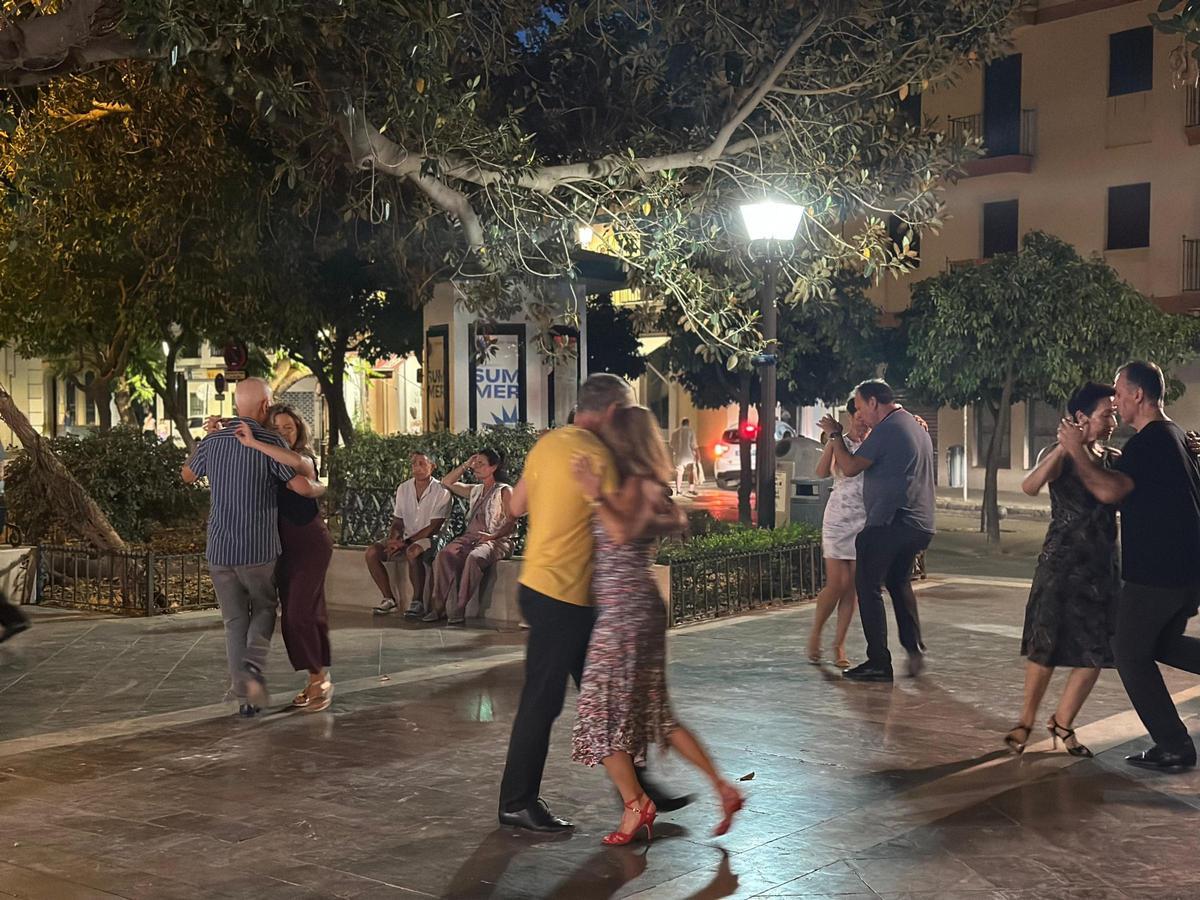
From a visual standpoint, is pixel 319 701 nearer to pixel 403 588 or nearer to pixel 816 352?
pixel 403 588

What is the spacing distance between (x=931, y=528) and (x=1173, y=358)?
50.7 feet

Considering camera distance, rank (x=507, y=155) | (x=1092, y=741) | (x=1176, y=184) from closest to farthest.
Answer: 1. (x=1092, y=741)
2. (x=507, y=155)
3. (x=1176, y=184)

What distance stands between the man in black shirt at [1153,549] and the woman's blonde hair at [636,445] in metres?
2.22

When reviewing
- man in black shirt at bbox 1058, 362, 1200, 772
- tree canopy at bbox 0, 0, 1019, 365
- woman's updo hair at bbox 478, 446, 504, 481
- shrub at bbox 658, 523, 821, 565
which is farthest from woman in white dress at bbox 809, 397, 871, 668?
tree canopy at bbox 0, 0, 1019, 365

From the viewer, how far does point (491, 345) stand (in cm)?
1470

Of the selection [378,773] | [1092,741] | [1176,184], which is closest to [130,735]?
[378,773]

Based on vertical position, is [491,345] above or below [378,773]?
above

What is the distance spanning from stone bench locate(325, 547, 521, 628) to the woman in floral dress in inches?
196

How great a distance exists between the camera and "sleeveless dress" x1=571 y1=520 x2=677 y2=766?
5602 millimetres

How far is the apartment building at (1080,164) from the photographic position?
2909 centimetres

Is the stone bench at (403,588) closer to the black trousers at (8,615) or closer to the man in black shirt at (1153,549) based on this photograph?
the black trousers at (8,615)

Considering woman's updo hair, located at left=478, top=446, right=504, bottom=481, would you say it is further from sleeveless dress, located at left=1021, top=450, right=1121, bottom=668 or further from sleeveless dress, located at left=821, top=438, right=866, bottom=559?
sleeveless dress, located at left=1021, top=450, right=1121, bottom=668

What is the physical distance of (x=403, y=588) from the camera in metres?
12.1

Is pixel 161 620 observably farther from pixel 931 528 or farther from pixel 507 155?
pixel 931 528
